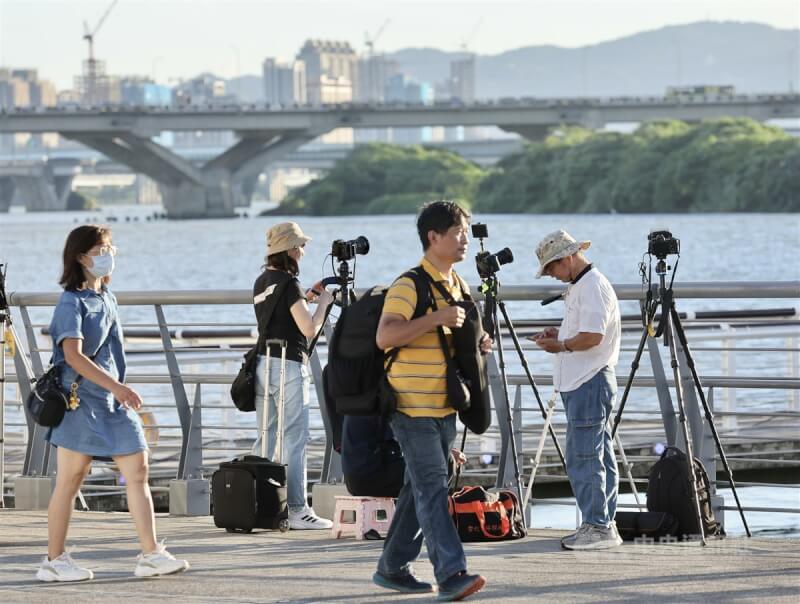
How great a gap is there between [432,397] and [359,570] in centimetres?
140

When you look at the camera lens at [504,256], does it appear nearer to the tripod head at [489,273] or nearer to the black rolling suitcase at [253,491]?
the tripod head at [489,273]

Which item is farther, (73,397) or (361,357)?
(73,397)

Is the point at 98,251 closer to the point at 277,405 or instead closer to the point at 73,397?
the point at 73,397

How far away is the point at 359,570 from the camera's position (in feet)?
26.6

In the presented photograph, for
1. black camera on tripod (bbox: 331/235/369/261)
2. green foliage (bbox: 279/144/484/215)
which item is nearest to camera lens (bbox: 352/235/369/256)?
black camera on tripod (bbox: 331/235/369/261)

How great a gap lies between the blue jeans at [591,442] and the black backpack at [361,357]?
62.3 inches

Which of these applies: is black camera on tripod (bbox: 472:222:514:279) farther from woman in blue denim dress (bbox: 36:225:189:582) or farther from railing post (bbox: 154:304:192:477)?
railing post (bbox: 154:304:192:477)

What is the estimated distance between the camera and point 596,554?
8.38 m

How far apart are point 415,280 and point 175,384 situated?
3795mm

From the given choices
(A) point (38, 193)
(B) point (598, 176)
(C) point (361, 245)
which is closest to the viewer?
(C) point (361, 245)

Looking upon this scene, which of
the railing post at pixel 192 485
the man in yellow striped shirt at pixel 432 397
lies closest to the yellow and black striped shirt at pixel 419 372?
the man in yellow striped shirt at pixel 432 397

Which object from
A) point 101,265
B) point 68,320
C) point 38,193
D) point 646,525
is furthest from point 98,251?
point 38,193

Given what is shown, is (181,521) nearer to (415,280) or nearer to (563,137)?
(415,280)

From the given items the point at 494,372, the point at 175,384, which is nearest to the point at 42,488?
the point at 175,384
